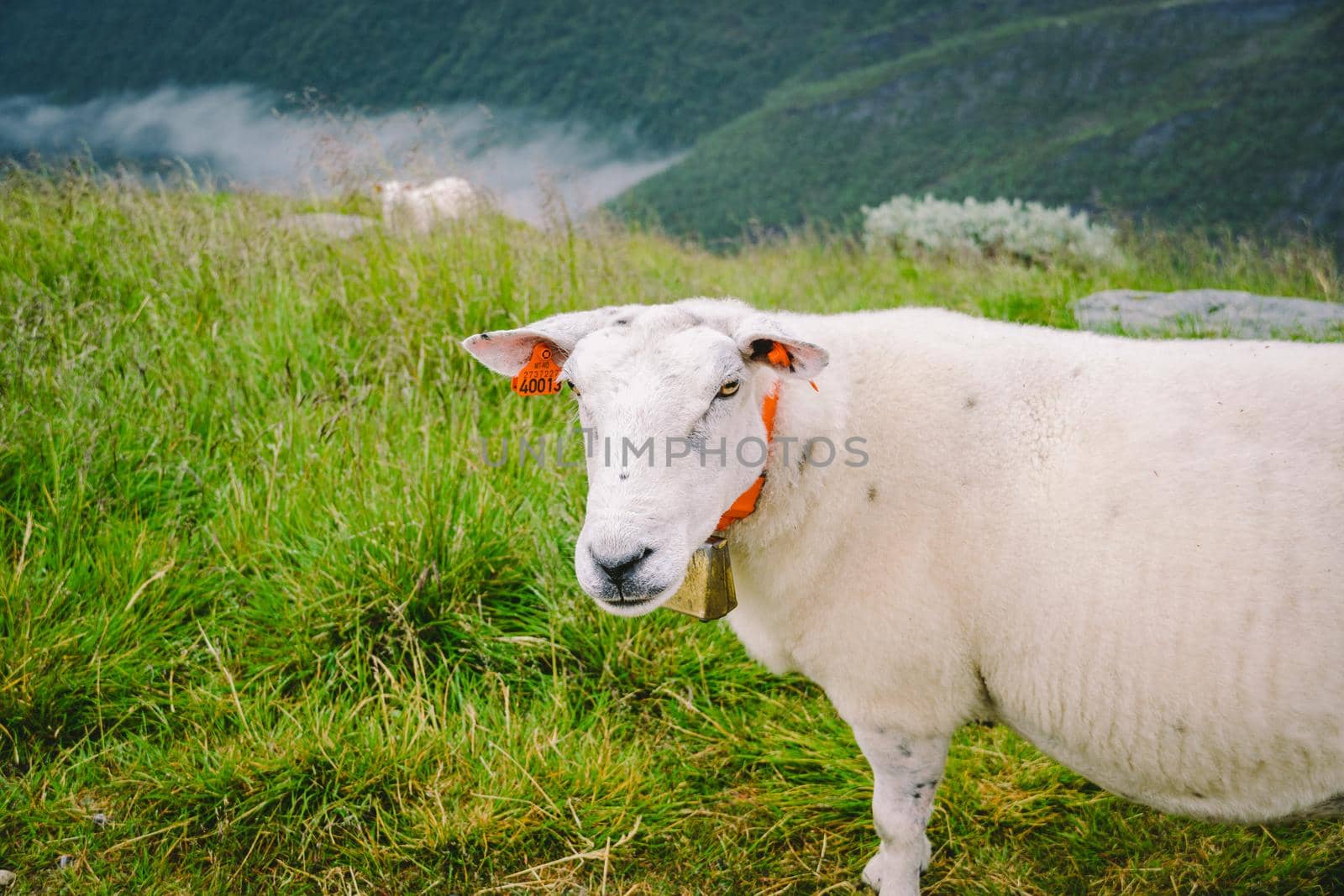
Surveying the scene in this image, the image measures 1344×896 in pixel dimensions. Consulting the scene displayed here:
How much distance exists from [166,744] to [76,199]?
460 centimetres

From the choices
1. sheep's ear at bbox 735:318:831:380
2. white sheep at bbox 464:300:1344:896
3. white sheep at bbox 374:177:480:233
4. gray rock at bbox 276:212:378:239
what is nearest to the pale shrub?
white sheep at bbox 374:177:480:233

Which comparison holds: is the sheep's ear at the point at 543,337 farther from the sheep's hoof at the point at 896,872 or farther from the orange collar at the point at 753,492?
the sheep's hoof at the point at 896,872

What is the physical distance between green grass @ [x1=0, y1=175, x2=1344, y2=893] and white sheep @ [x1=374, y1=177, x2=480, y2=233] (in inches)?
58.8

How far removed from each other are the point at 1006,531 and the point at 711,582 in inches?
31.6

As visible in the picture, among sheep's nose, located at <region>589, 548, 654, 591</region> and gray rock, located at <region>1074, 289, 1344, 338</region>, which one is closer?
sheep's nose, located at <region>589, 548, 654, 591</region>

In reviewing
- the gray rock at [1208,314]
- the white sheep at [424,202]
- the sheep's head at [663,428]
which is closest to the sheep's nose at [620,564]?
the sheep's head at [663,428]

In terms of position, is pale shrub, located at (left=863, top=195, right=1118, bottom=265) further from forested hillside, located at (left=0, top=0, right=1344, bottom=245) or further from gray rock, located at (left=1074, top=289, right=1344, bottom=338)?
gray rock, located at (left=1074, top=289, right=1344, bottom=338)

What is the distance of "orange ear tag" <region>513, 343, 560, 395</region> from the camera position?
7.37ft

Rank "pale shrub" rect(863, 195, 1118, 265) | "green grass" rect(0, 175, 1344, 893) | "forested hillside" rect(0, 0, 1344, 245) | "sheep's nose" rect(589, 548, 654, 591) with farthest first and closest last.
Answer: "forested hillside" rect(0, 0, 1344, 245), "pale shrub" rect(863, 195, 1118, 265), "green grass" rect(0, 175, 1344, 893), "sheep's nose" rect(589, 548, 654, 591)

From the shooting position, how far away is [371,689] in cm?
290

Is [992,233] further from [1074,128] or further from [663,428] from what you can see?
[1074,128]

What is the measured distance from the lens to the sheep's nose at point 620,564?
1687mm

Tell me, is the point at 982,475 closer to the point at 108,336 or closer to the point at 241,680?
the point at 241,680

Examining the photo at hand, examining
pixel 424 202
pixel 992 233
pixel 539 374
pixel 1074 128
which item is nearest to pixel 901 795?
pixel 539 374
